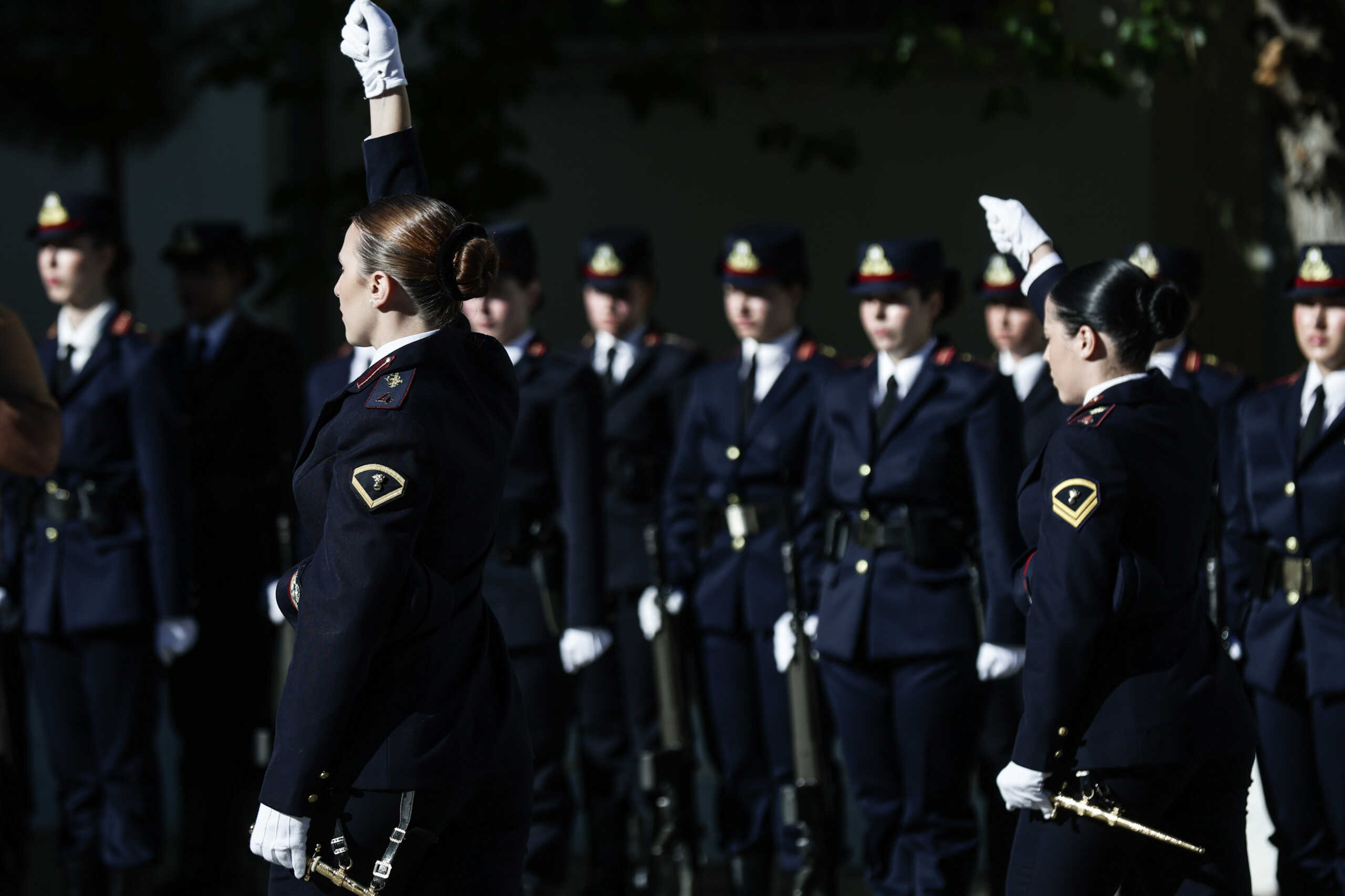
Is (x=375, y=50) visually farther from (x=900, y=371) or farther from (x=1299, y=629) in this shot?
(x=1299, y=629)

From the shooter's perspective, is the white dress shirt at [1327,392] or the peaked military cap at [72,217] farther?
the peaked military cap at [72,217]

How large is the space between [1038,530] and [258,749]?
3.14 meters

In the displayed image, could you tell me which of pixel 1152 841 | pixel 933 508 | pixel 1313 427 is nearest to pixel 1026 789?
pixel 1152 841

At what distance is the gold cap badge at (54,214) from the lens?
5441 mm

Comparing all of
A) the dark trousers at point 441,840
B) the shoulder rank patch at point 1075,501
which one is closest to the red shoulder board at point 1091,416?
the shoulder rank patch at point 1075,501

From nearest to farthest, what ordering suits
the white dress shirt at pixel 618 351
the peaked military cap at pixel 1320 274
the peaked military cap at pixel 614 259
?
the peaked military cap at pixel 1320 274 → the white dress shirt at pixel 618 351 → the peaked military cap at pixel 614 259

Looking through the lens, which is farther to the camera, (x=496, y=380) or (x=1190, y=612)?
(x=1190, y=612)

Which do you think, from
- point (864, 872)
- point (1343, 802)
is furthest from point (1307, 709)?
point (864, 872)

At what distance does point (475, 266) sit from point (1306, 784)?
2.69m

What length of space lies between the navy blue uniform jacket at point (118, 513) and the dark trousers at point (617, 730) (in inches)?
48.9

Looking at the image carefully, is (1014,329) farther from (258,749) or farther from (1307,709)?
(258,749)

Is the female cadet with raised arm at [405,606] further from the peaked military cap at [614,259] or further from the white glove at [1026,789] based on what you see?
the peaked military cap at [614,259]

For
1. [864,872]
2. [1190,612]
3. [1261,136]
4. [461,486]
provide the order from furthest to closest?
[1261,136], [864,872], [1190,612], [461,486]

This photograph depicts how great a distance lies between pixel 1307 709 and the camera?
4.52 m
